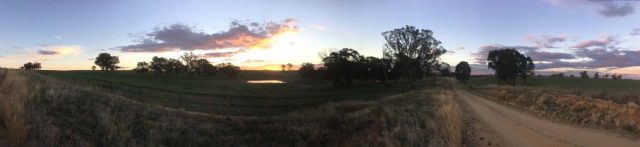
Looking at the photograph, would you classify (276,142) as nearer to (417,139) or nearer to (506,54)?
(417,139)

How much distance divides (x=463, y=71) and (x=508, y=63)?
158ft

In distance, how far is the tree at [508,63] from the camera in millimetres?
108062

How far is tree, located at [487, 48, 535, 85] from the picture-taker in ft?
355

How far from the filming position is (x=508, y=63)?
108 m

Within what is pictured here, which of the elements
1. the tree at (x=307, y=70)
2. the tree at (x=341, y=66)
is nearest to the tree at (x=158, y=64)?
the tree at (x=307, y=70)

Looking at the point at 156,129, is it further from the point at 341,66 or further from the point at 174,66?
the point at 174,66

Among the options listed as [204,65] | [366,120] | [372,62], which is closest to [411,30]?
[372,62]

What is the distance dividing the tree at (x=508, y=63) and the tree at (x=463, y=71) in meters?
39.3

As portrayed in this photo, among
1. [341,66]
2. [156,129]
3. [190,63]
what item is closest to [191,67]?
[190,63]

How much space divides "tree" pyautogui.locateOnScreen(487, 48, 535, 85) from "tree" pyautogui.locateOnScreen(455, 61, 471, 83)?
3930cm

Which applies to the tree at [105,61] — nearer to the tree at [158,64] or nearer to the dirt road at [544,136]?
the tree at [158,64]

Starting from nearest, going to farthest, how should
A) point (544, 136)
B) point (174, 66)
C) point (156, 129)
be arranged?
point (544, 136)
point (156, 129)
point (174, 66)

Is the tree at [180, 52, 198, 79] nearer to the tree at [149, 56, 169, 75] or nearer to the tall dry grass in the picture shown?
the tree at [149, 56, 169, 75]

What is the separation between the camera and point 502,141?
1279cm
